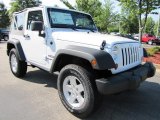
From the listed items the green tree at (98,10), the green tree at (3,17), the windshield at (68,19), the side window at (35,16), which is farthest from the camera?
the green tree at (3,17)

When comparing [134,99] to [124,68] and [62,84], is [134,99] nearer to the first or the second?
[124,68]

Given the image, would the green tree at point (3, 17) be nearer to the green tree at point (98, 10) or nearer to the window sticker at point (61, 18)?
the green tree at point (98, 10)

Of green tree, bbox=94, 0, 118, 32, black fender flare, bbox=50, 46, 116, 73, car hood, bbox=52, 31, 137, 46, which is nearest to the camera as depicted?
black fender flare, bbox=50, 46, 116, 73

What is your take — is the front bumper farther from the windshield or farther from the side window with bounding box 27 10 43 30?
the side window with bounding box 27 10 43 30

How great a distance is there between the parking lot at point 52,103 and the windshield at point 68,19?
1.60m

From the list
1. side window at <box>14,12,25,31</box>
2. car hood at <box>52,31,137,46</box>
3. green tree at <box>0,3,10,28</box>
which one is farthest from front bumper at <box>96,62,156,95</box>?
green tree at <box>0,3,10,28</box>

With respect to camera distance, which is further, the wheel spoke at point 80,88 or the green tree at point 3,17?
the green tree at point 3,17

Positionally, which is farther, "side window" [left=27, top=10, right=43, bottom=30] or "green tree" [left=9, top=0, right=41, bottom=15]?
"green tree" [left=9, top=0, right=41, bottom=15]

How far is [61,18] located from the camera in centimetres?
588

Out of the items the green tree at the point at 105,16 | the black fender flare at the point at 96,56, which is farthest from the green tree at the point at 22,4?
the black fender flare at the point at 96,56

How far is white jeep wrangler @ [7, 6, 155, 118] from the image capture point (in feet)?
13.6

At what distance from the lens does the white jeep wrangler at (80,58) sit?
13.6 ft

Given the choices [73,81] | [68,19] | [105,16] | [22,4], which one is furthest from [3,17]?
[73,81]

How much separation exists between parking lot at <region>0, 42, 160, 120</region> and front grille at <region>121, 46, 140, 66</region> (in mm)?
943
